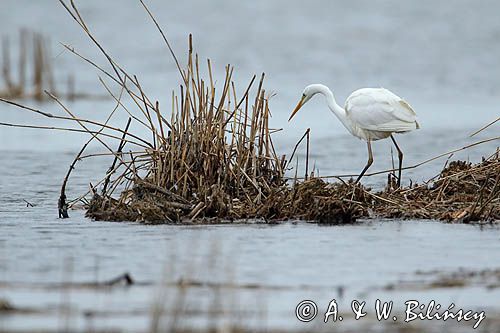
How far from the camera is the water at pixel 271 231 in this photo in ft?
19.0

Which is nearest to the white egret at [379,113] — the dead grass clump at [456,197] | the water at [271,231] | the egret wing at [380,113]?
the egret wing at [380,113]

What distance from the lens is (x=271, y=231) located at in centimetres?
843

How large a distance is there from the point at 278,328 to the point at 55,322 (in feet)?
3.74

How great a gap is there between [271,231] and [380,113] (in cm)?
247

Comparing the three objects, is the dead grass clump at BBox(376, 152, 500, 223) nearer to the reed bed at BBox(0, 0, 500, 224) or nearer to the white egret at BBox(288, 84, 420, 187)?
the reed bed at BBox(0, 0, 500, 224)

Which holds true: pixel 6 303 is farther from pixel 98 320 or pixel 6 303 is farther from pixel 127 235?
pixel 127 235

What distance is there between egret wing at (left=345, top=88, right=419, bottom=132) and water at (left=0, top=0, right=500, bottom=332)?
1.21m

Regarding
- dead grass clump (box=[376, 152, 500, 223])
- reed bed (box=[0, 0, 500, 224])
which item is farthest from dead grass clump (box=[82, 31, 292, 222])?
dead grass clump (box=[376, 152, 500, 223])

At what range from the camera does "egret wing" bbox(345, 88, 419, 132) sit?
10.4 metres

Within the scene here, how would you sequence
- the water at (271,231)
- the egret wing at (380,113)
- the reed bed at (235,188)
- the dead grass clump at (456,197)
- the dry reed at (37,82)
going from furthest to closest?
the dry reed at (37,82), the egret wing at (380,113), the reed bed at (235,188), the dead grass clump at (456,197), the water at (271,231)

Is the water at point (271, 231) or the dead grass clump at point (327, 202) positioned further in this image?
the dead grass clump at point (327, 202)

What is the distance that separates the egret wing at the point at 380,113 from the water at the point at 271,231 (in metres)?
1.21

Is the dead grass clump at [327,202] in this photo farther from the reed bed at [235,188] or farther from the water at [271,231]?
the water at [271,231]

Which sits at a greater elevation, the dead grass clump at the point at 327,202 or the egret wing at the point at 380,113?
the egret wing at the point at 380,113
